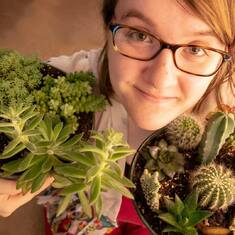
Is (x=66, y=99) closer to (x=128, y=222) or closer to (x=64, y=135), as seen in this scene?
(x=64, y=135)

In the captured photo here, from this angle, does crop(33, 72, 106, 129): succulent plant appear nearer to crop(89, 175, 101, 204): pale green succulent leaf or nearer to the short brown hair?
the short brown hair

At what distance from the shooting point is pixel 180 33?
76 centimetres

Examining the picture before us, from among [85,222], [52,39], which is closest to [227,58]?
[85,222]

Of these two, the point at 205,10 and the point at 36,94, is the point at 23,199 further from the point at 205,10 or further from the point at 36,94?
the point at 205,10

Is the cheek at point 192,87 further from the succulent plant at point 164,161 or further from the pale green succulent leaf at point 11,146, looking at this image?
the pale green succulent leaf at point 11,146

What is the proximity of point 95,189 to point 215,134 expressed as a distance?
0.29m

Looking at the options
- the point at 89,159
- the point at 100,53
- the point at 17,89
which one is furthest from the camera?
the point at 100,53

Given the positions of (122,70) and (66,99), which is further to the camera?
(66,99)

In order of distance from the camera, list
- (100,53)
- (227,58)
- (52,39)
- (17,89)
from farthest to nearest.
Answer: (52,39) → (100,53) → (17,89) → (227,58)

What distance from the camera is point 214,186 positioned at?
2.68 ft

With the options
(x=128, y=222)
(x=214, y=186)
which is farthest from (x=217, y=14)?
(x=128, y=222)

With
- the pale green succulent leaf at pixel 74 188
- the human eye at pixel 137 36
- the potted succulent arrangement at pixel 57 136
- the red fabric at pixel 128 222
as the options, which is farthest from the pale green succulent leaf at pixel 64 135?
the red fabric at pixel 128 222

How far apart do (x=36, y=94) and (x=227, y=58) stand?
0.45 metres

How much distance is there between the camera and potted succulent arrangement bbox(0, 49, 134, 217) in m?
0.73
